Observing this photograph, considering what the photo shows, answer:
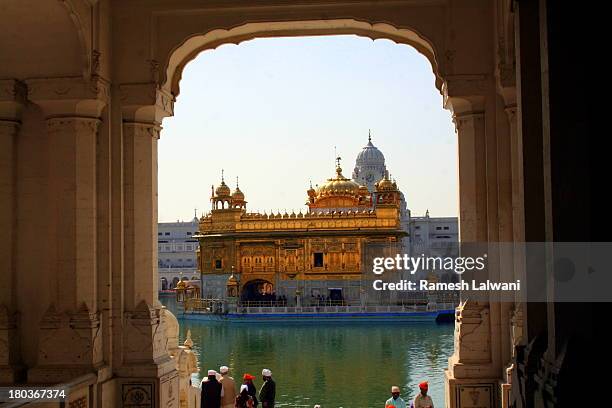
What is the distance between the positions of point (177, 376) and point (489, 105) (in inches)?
127

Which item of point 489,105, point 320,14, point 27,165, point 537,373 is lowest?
point 537,373

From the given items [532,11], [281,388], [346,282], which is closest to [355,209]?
[346,282]

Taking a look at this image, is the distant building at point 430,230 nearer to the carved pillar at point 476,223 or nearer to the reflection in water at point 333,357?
the reflection in water at point 333,357

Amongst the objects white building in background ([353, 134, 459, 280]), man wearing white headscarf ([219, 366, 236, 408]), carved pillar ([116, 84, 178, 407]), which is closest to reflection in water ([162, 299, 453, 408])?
man wearing white headscarf ([219, 366, 236, 408])

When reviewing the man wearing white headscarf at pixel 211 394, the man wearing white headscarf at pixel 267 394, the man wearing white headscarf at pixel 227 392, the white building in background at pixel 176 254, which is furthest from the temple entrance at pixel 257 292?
the man wearing white headscarf at pixel 211 394

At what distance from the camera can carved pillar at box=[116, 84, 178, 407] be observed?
18.5 feet

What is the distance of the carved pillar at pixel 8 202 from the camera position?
18.2 feet

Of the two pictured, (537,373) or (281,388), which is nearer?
(537,373)

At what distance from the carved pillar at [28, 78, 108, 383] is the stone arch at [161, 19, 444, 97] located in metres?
0.67

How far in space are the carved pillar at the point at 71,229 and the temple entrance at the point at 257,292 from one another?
102 feet

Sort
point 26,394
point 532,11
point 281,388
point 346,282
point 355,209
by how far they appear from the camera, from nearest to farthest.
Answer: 1. point 532,11
2. point 26,394
3. point 281,388
4. point 346,282
5. point 355,209

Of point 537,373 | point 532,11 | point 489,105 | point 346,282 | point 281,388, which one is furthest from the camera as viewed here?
point 346,282

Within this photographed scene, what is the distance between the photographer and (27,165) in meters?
5.71

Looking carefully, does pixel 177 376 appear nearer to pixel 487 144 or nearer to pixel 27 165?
pixel 27 165
